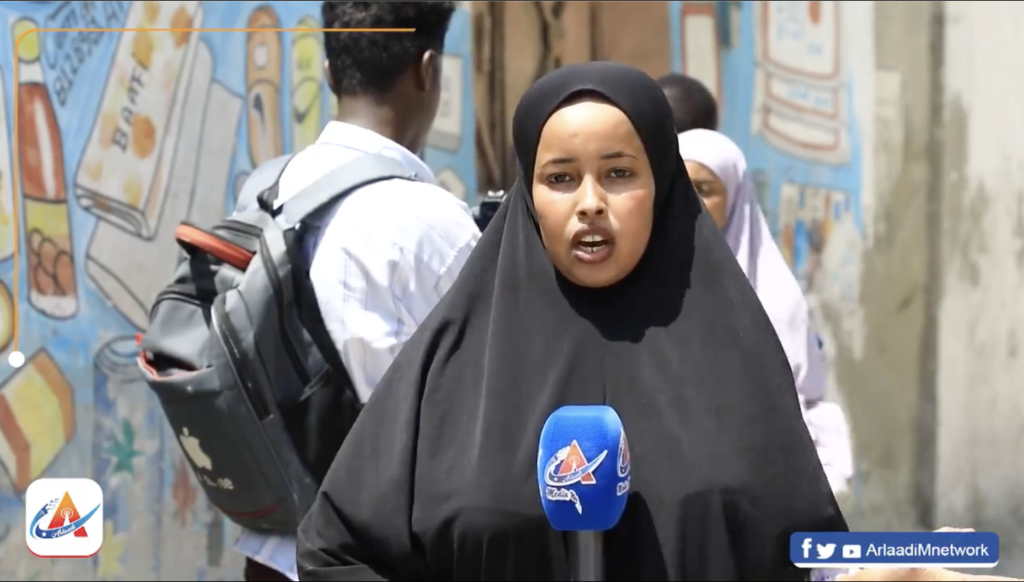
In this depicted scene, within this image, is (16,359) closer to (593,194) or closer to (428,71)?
(428,71)

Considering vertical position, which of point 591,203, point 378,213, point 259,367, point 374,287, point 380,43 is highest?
point 380,43

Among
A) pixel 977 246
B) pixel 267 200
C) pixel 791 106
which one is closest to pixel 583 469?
pixel 267 200

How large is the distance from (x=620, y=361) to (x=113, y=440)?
2.67 metres

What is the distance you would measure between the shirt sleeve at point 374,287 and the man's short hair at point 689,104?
125cm

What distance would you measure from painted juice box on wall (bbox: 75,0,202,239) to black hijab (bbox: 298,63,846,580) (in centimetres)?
238

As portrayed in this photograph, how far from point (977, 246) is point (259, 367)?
332cm

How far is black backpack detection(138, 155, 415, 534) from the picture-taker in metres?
2.73

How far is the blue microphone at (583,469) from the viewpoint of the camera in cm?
186

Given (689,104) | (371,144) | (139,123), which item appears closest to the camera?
(371,144)

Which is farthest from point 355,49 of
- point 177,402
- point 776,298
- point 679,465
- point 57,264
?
point 57,264

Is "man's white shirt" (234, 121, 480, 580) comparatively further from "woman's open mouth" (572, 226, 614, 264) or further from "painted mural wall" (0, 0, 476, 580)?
"painted mural wall" (0, 0, 476, 580)

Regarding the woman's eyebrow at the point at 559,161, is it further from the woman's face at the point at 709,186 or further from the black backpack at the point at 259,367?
the woman's face at the point at 709,186

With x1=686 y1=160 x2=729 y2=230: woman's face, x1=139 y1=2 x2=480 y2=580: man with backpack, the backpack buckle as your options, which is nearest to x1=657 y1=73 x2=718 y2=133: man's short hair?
x1=686 y1=160 x2=729 y2=230: woman's face

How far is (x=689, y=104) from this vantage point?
394 cm
